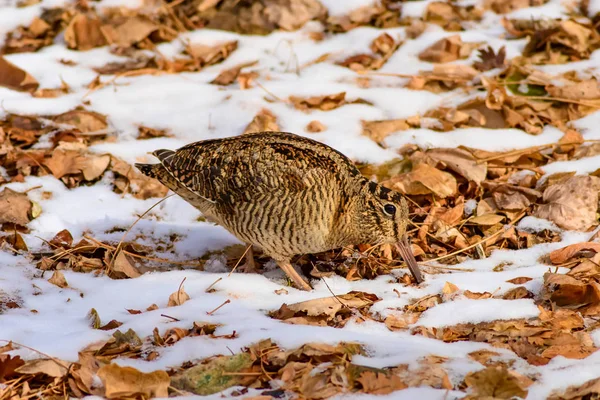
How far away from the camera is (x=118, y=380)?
11.1 feet

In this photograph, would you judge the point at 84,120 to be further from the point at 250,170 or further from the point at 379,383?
the point at 379,383

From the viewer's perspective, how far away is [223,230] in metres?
5.64

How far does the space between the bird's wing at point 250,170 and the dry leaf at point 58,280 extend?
96 centimetres

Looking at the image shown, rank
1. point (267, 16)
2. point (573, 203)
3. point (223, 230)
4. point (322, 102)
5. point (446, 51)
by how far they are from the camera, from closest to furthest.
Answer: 1. point (573, 203)
2. point (223, 230)
3. point (322, 102)
4. point (446, 51)
5. point (267, 16)

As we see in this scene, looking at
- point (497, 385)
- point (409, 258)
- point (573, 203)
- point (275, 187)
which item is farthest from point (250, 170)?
point (573, 203)

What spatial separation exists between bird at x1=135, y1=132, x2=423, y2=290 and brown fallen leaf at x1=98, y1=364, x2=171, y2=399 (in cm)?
152

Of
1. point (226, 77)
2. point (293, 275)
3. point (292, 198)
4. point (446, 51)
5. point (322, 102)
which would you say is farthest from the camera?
point (446, 51)

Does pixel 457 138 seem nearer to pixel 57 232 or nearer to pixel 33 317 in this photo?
pixel 57 232

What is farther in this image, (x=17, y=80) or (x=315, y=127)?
(x=17, y=80)

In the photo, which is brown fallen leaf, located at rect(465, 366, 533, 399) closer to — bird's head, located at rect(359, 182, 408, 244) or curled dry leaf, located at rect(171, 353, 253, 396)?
curled dry leaf, located at rect(171, 353, 253, 396)

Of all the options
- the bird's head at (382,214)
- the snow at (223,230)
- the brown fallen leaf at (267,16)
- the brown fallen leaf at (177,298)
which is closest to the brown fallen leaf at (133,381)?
the snow at (223,230)

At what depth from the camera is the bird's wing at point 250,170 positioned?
4.67m

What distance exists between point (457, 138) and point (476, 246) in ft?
4.26

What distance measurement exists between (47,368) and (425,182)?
3.02 m
